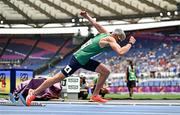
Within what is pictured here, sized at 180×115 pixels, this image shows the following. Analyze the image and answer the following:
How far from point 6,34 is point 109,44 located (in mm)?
44184

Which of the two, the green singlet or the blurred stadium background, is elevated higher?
the blurred stadium background

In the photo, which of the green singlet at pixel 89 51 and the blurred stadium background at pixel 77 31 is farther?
the blurred stadium background at pixel 77 31

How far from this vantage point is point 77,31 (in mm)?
48469

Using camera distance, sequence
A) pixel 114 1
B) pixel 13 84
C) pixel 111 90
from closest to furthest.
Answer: pixel 13 84, pixel 111 90, pixel 114 1

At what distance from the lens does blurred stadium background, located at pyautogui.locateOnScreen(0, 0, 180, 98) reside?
42.8 meters

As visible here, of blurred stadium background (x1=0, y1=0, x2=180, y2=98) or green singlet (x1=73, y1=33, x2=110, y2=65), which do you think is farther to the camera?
blurred stadium background (x1=0, y1=0, x2=180, y2=98)

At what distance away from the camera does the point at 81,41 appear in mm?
48250

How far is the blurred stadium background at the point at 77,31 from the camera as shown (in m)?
42.8

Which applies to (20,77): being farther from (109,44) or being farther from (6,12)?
(6,12)

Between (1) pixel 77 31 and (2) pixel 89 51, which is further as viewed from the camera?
(1) pixel 77 31

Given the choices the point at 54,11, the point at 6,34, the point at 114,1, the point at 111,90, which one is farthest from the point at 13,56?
the point at 111,90

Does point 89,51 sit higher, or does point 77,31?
point 77,31

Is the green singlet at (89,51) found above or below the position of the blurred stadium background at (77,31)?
below

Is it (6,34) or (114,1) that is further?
(6,34)
